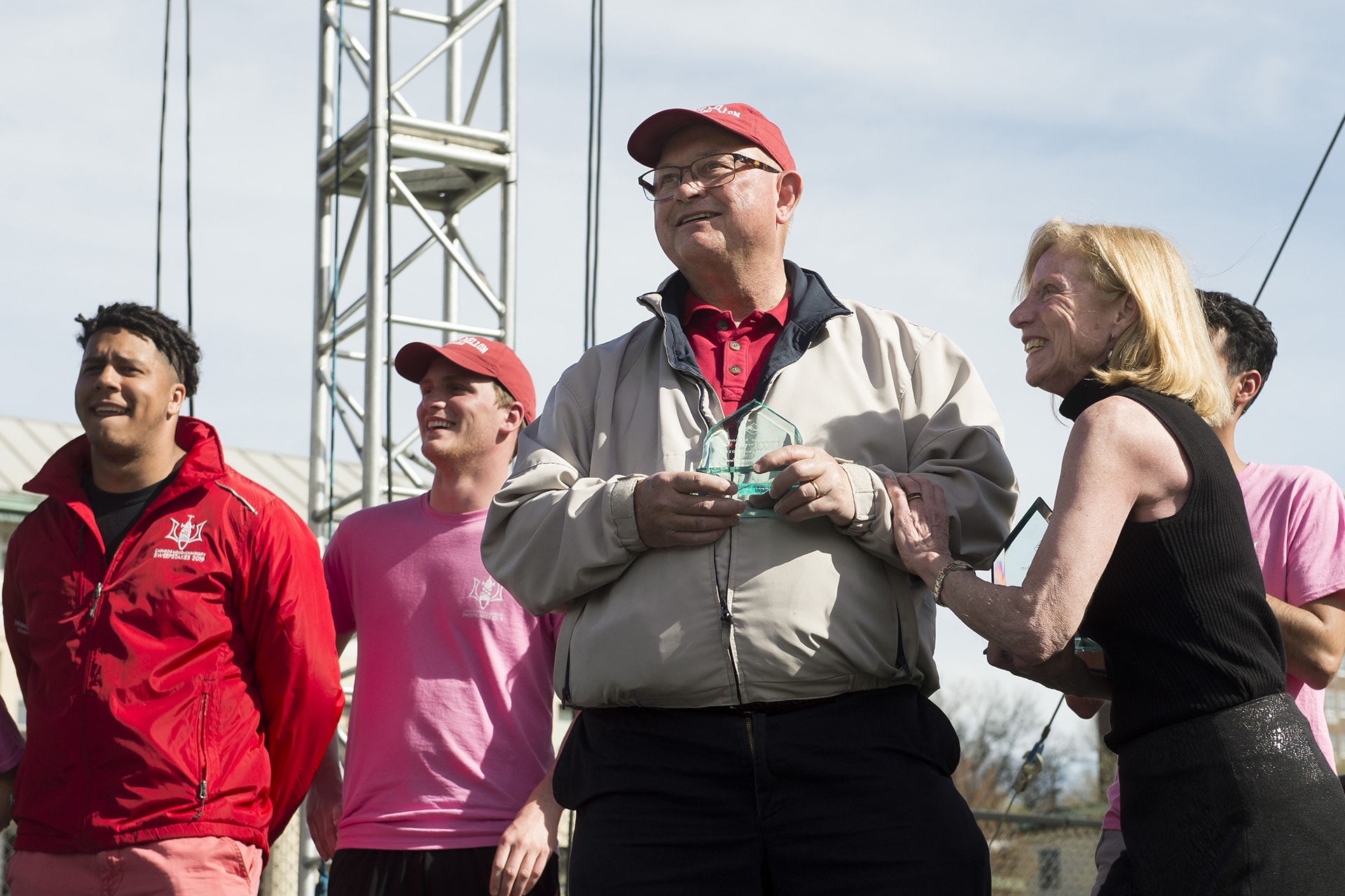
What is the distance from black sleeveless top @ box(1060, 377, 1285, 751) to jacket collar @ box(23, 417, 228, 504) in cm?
198

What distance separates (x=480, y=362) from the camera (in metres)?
3.64

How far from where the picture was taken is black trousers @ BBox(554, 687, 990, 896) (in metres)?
2.17

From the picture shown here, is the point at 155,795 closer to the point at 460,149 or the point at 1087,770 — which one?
the point at 460,149

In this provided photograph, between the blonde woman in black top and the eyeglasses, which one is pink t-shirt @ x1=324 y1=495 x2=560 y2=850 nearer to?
the eyeglasses

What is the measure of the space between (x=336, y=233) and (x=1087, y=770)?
9.56 metres

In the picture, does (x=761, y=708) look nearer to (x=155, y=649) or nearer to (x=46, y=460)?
(x=155, y=649)

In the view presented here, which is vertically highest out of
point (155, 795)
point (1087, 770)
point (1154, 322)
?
point (1154, 322)

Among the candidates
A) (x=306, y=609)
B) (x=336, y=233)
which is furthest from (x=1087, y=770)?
(x=306, y=609)

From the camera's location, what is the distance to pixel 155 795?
9.49 ft

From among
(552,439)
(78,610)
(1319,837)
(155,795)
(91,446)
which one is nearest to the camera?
(1319,837)

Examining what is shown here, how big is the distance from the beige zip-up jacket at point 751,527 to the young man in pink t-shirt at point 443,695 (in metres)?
0.82

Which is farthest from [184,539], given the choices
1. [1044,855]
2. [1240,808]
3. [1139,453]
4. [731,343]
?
[1044,855]

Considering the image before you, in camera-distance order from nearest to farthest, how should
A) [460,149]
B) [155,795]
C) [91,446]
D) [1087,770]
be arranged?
[155,795], [91,446], [460,149], [1087,770]

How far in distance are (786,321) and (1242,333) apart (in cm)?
109
